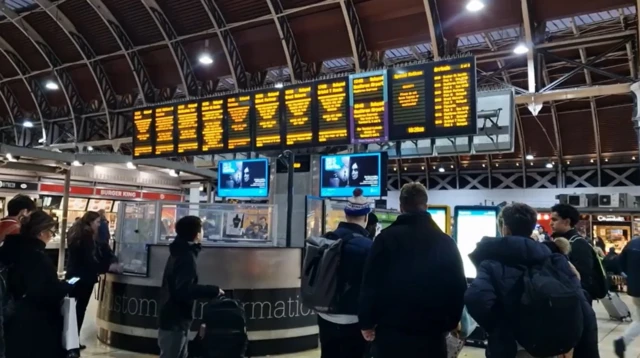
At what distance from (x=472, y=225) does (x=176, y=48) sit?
1092 centimetres

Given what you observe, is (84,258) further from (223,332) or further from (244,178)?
(244,178)

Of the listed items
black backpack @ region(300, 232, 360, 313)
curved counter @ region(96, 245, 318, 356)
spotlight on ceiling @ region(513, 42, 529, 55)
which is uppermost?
spotlight on ceiling @ region(513, 42, 529, 55)

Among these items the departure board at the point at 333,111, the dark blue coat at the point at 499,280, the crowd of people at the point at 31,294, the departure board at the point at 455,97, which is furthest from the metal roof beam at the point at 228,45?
the dark blue coat at the point at 499,280

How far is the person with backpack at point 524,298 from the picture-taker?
2.34 metres

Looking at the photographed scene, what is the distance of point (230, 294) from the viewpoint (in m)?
5.38

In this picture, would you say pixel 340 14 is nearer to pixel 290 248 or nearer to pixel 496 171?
pixel 290 248

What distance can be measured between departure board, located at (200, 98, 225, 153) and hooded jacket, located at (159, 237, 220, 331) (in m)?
5.25

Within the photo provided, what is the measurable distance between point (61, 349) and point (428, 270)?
6.95 ft

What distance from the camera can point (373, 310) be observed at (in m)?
2.41

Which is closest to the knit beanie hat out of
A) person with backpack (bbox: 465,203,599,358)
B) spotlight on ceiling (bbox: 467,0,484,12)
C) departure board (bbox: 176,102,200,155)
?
person with backpack (bbox: 465,203,599,358)

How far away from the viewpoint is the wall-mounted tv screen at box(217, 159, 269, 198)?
8.59 meters

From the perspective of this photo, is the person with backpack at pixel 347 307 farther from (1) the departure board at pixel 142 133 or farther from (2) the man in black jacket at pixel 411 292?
(1) the departure board at pixel 142 133

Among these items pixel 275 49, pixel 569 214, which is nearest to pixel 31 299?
pixel 569 214

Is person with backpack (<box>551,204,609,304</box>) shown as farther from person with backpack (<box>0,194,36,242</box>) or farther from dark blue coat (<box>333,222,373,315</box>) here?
person with backpack (<box>0,194,36,242</box>)
